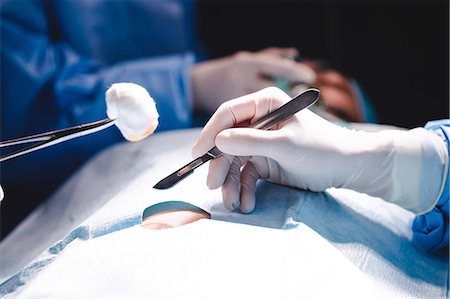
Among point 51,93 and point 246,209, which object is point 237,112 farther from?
point 51,93

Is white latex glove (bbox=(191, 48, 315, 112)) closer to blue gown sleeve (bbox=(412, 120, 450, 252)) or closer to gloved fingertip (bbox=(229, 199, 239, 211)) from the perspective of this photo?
blue gown sleeve (bbox=(412, 120, 450, 252))

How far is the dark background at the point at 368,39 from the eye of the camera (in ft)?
6.81

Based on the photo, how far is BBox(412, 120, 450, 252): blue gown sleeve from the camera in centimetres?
101

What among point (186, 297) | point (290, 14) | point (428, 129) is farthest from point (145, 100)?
point (290, 14)

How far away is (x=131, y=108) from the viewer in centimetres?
77

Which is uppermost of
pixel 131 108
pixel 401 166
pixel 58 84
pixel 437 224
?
pixel 131 108

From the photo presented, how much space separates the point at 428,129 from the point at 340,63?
1.18 meters

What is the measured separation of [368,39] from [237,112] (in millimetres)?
1393

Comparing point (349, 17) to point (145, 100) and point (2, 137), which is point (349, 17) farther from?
point (145, 100)

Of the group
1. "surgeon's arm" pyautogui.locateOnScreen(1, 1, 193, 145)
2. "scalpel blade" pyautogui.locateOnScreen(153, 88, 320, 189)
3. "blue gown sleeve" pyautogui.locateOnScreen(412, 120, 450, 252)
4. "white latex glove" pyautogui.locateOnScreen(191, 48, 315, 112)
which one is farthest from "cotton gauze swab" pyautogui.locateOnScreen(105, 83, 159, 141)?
"white latex glove" pyautogui.locateOnScreen(191, 48, 315, 112)

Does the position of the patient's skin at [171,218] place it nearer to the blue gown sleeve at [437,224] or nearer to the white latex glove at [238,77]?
the blue gown sleeve at [437,224]

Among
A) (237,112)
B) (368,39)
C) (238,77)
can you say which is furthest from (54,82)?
(368,39)

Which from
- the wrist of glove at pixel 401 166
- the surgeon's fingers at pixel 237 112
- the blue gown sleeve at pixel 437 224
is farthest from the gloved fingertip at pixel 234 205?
the blue gown sleeve at pixel 437 224

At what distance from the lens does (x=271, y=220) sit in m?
0.89
